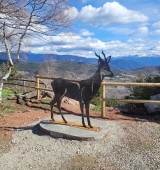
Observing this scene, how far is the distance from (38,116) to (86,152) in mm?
3574

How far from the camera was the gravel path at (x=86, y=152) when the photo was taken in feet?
16.4

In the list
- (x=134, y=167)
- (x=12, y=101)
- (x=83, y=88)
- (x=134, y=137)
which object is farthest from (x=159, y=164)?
(x=12, y=101)

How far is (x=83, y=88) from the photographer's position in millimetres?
6574

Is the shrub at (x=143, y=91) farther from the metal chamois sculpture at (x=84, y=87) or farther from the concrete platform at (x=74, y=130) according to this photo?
the metal chamois sculpture at (x=84, y=87)

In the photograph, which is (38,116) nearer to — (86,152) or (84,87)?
(84,87)

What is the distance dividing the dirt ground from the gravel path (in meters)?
0.50

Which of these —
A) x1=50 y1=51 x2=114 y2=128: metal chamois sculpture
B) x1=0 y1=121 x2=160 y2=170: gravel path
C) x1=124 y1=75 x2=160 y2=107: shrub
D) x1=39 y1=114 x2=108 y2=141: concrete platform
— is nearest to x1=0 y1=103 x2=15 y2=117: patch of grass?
x1=0 y1=121 x2=160 y2=170: gravel path

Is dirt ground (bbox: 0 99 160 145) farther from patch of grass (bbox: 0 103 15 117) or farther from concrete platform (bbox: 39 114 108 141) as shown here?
concrete platform (bbox: 39 114 108 141)

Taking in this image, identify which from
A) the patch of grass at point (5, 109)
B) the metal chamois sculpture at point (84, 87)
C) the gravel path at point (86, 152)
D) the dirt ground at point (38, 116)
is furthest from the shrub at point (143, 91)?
the patch of grass at point (5, 109)

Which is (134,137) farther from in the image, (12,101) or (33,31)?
(12,101)

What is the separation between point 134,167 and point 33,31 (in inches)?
254

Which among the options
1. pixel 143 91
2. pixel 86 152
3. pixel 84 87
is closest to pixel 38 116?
pixel 84 87

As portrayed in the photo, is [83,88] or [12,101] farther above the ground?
[83,88]

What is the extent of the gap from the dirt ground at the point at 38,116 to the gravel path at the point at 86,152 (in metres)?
0.50
